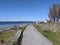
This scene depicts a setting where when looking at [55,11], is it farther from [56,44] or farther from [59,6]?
[56,44]

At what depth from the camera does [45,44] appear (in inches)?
548

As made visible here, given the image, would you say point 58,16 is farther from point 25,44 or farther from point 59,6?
point 25,44

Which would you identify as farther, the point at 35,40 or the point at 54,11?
the point at 54,11

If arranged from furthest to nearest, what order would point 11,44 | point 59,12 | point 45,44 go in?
1. point 59,12
2. point 45,44
3. point 11,44

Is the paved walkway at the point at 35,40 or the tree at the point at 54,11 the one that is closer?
the paved walkway at the point at 35,40

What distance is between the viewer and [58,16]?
289 ft

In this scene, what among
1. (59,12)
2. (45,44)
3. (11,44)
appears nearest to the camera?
(11,44)

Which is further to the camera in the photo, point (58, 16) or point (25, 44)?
Answer: point (58, 16)

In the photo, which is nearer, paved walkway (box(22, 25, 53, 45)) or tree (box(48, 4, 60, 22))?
paved walkway (box(22, 25, 53, 45))

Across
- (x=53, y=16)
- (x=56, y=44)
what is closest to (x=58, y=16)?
(x=53, y=16)

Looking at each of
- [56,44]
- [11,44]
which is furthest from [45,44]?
[11,44]

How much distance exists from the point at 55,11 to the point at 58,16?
301 centimetres

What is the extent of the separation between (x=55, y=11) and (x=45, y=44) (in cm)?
7475

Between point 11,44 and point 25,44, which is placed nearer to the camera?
point 11,44
